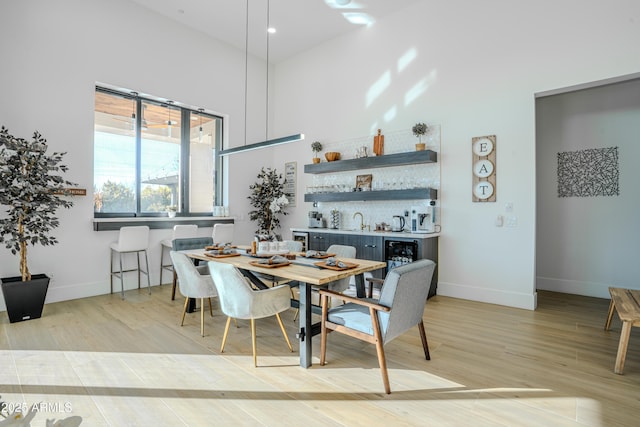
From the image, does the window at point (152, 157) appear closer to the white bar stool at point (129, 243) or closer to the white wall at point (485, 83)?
the white bar stool at point (129, 243)

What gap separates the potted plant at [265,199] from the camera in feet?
21.5

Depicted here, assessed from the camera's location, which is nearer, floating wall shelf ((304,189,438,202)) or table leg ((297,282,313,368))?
table leg ((297,282,313,368))

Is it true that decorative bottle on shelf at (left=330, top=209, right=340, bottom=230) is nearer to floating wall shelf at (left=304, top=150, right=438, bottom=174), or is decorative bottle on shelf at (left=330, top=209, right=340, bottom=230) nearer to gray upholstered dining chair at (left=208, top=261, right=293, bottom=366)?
floating wall shelf at (left=304, top=150, right=438, bottom=174)

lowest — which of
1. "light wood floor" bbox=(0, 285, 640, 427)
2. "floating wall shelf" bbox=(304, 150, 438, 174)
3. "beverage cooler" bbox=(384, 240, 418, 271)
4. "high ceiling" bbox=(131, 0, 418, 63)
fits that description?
"light wood floor" bbox=(0, 285, 640, 427)

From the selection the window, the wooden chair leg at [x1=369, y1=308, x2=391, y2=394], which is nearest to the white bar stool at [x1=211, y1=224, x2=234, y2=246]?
the window

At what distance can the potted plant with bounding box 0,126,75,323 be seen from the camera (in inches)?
141

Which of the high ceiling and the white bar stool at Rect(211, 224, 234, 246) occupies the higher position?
the high ceiling

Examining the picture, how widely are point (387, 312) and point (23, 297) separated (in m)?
3.90

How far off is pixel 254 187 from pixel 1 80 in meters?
3.79

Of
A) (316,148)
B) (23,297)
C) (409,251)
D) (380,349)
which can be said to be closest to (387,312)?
(380,349)

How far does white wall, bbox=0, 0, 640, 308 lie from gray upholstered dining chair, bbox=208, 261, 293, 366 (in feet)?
9.70

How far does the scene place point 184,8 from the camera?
5184 mm

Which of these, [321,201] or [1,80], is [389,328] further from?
[1,80]

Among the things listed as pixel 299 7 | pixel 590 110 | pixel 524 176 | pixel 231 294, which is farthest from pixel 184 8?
pixel 590 110
